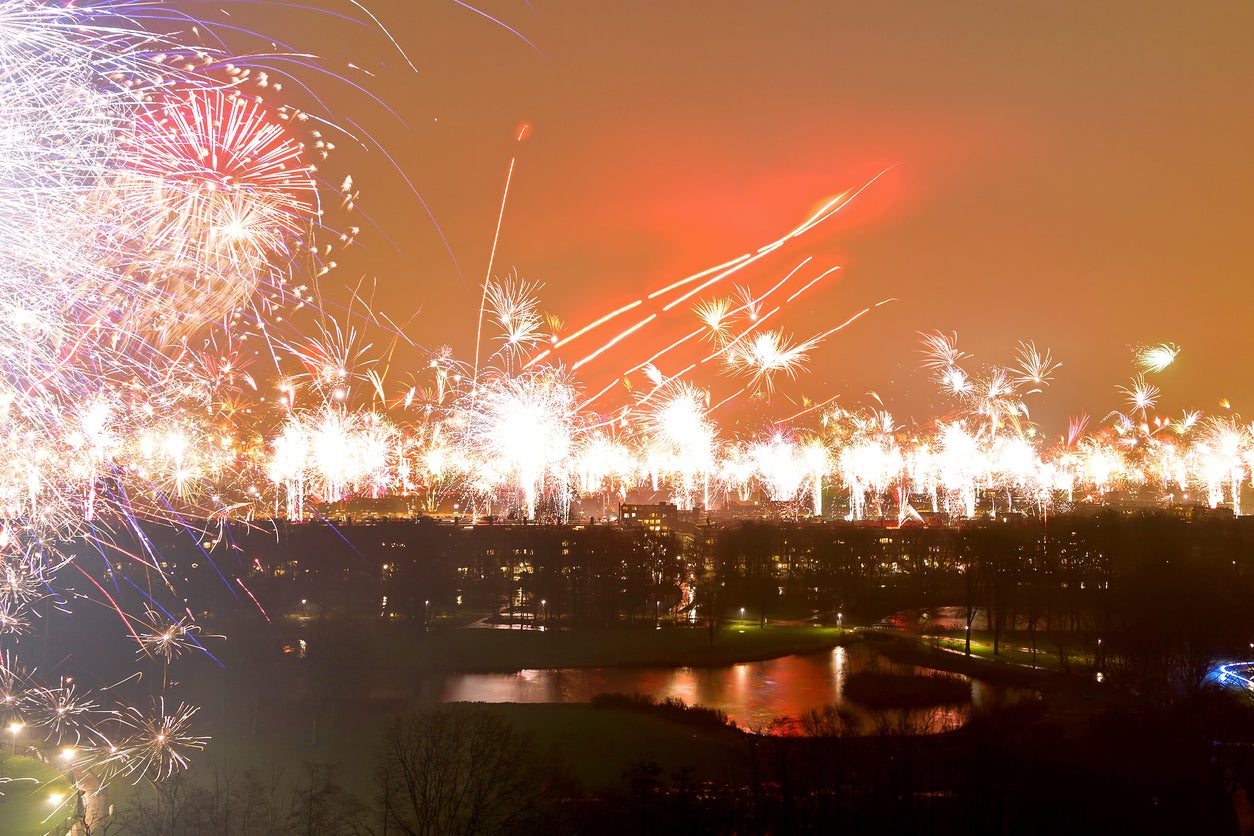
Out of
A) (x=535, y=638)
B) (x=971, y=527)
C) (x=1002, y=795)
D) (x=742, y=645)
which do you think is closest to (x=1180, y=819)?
(x=1002, y=795)

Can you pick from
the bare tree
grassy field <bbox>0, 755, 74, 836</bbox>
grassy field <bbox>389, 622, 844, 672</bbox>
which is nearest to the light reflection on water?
grassy field <bbox>389, 622, 844, 672</bbox>

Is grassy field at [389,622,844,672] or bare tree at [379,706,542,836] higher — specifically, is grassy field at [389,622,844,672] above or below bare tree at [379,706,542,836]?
above

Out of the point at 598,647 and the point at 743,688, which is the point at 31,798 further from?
the point at 598,647

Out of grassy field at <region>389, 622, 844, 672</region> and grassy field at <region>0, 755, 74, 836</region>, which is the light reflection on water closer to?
grassy field at <region>389, 622, 844, 672</region>

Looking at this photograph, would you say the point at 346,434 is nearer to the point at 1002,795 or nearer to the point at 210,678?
the point at 210,678

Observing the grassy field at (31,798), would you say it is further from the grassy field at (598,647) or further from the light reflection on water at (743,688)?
the grassy field at (598,647)

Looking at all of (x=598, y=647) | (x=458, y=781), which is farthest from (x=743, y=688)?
(x=458, y=781)
